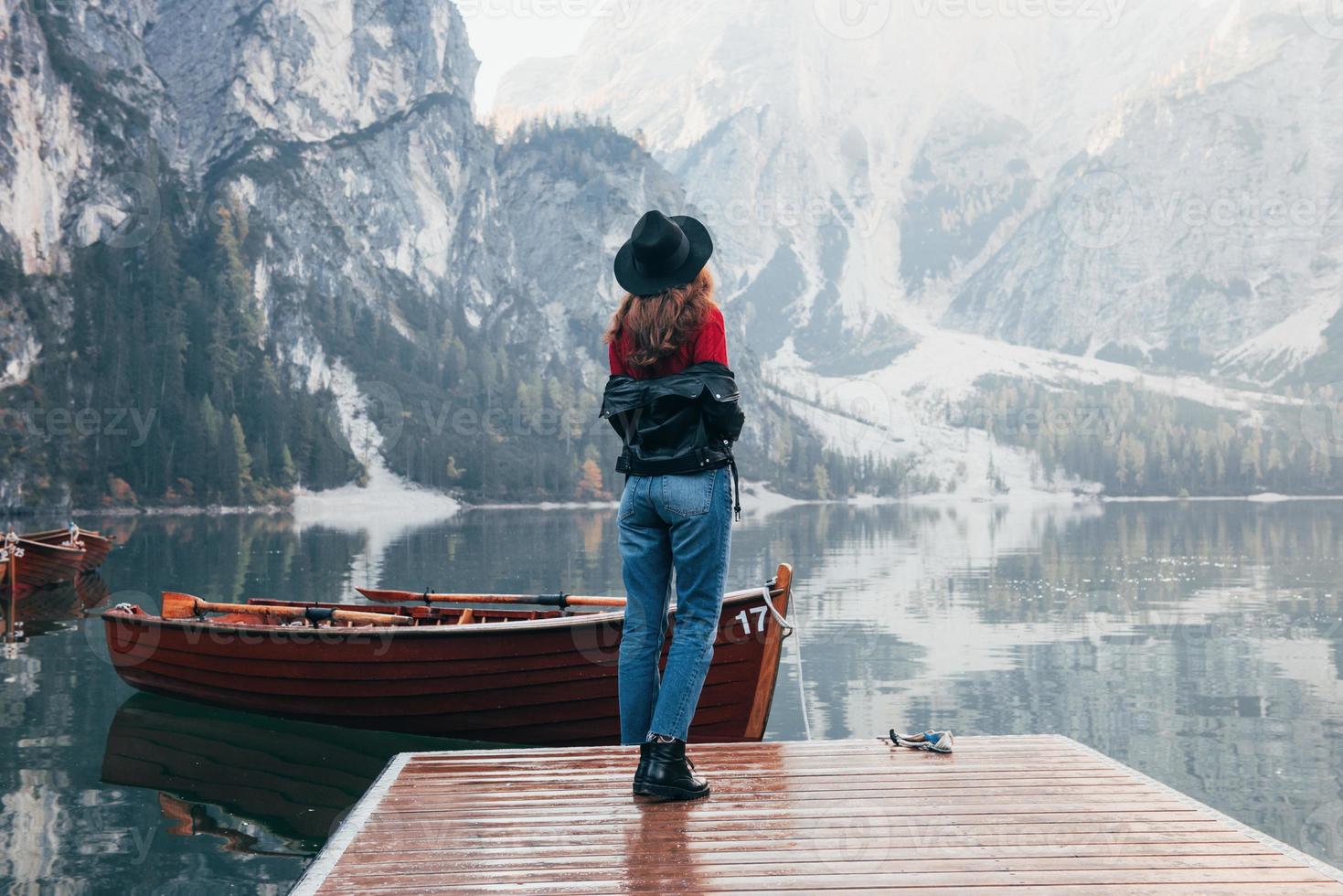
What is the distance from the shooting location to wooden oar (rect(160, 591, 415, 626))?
13.5 meters

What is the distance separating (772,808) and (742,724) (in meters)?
5.52

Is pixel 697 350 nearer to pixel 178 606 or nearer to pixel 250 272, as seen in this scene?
pixel 178 606

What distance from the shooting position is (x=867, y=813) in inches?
219

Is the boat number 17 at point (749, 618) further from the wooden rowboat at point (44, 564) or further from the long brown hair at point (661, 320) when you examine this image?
the wooden rowboat at point (44, 564)

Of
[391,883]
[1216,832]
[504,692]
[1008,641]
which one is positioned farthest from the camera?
[1008,641]

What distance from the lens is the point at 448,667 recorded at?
12.5 m

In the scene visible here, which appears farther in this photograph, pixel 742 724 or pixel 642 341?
pixel 742 724

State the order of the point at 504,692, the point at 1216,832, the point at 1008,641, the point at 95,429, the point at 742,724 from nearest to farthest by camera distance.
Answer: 1. the point at 1216,832
2. the point at 742,724
3. the point at 504,692
4. the point at 1008,641
5. the point at 95,429

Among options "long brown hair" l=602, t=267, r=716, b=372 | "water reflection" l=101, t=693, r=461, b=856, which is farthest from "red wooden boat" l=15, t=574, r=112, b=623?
"long brown hair" l=602, t=267, r=716, b=372

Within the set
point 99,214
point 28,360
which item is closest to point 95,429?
point 28,360

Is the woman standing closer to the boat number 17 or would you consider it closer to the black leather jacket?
the black leather jacket

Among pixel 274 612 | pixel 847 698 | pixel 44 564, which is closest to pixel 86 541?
pixel 44 564

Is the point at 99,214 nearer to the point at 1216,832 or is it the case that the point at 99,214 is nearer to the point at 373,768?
the point at 373,768

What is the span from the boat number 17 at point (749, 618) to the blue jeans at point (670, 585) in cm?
402
